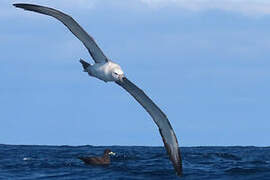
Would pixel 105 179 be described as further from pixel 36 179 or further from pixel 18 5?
pixel 18 5

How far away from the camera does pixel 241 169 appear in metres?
27.1

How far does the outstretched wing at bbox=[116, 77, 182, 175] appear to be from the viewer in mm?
17859

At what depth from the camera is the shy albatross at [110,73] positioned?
15.9m

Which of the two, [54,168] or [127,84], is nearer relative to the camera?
[127,84]

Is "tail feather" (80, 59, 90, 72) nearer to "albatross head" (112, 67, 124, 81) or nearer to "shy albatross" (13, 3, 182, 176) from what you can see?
"shy albatross" (13, 3, 182, 176)

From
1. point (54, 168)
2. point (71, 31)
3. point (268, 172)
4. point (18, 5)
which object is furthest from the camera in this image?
point (54, 168)

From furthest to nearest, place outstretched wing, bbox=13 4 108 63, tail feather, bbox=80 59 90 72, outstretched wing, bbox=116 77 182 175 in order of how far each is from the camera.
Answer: outstretched wing, bbox=116 77 182 175 < tail feather, bbox=80 59 90 72 < outstretched wing, bbox=13 4 108 63

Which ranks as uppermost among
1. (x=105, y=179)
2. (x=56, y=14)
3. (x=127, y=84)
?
(x=56, y=14)

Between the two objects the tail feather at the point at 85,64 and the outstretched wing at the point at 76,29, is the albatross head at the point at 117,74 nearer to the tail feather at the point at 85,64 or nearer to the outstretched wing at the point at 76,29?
the outstretched wing at the point at 76,29

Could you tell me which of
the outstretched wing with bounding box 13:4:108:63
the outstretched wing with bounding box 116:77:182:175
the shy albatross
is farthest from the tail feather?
the outstretched wing with bounding box 116:77:182:175

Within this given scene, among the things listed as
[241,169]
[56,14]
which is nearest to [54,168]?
[241,169]

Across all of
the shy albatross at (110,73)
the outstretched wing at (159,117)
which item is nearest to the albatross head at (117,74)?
the shy albatross at (110,73)

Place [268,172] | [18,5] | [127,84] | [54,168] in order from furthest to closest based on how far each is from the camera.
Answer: [54,168]
[268,172]
[127,84]
[18,5]

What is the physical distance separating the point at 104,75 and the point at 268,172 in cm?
1131
